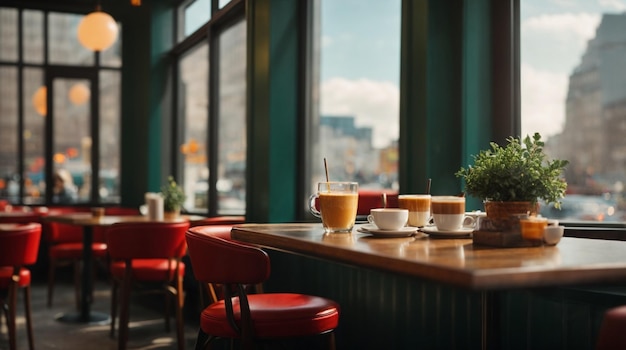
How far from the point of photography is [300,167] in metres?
4.41

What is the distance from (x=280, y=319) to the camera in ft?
7.90

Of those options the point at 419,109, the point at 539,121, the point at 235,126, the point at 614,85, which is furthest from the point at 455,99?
the point at 235,126

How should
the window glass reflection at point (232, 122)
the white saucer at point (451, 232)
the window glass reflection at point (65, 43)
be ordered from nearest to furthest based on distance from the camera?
the white saucer at point (451, 232) < the window glass reflection at point (232, 122) < the window glass reflection at point (65, 43)

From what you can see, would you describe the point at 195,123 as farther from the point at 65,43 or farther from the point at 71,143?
the point at 65,43

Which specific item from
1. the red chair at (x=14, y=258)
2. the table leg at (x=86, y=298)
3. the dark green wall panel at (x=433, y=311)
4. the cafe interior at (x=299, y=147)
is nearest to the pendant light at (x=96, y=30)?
the cafe interior at (x=299, y=147)

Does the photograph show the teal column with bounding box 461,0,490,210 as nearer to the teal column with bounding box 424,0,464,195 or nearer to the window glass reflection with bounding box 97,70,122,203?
the teal column with bounding box 424,0,464,195

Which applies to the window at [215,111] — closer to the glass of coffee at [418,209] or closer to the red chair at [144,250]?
the red chair at [144,250]

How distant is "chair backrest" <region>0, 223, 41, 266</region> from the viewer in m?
3.67

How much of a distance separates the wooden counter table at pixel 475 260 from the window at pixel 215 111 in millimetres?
3377

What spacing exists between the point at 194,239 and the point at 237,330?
→ 13.7 inches

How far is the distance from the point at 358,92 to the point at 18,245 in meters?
2.00

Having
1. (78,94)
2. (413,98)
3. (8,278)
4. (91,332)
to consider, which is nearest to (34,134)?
(78,94)

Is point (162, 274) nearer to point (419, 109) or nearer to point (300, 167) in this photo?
point (300, 167)

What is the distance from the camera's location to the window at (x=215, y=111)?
215 inches
